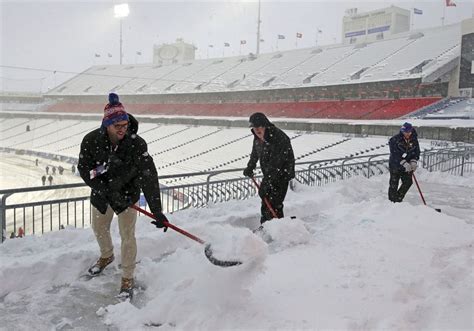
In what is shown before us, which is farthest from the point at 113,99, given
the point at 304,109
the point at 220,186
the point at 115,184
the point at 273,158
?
the point at 304,109

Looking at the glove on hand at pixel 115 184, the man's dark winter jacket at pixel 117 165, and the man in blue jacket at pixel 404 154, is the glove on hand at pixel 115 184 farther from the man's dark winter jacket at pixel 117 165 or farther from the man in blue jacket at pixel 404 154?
the man in blue jacket at pixel 404 154

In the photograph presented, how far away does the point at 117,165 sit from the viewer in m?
3.66

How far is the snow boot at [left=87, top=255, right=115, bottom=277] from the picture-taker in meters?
4.28

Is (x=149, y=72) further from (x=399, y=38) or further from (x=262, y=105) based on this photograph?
(x=399, y=38)

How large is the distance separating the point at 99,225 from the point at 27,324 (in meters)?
1.08

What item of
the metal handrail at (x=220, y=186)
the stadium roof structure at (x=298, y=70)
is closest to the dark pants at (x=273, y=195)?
the metal handrail at (x=220, y=186)

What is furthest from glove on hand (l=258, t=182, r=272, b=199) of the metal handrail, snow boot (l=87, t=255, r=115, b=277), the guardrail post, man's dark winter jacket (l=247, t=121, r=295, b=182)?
the guardrail post

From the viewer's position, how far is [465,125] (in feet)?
67.5

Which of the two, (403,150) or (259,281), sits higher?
(403,150)

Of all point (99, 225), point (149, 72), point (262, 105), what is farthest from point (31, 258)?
point (149, 72)

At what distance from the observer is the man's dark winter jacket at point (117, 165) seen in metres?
3.65

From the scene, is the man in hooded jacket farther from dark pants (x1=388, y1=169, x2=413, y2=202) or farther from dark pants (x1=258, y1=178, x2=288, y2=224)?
dark pants (x1=388, y1=169, x2=413, y2=202)

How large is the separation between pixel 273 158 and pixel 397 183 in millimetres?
3600

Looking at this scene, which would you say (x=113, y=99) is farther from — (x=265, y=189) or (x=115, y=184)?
(x=265, y=189)
